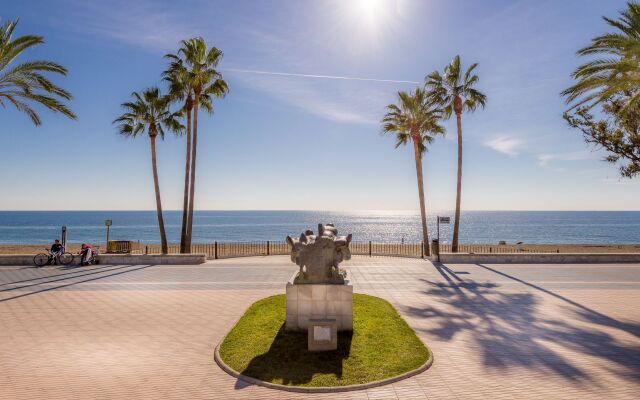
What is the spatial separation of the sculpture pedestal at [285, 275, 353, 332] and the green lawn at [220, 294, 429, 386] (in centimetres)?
36

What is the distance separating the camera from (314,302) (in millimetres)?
9906

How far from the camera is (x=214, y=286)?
52.7 ft

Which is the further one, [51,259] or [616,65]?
[51,259]

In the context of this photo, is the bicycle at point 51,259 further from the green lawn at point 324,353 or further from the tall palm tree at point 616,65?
the tall palm tree at point 616,65

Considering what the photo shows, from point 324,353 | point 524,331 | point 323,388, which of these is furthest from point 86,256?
point 524,331

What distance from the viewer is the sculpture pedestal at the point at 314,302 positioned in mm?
9812

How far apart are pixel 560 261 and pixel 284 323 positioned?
64.5ft

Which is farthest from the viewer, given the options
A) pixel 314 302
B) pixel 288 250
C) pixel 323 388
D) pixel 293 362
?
pixel 288 250

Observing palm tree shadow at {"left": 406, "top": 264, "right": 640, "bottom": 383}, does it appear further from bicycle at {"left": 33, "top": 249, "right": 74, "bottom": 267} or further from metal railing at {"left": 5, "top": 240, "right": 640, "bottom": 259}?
bicycle at {"left": 33, "top": 249, "right": 74, "bottom": 267}

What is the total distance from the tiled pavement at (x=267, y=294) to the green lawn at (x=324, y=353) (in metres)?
0.40

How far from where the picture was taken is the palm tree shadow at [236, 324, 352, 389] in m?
7.29

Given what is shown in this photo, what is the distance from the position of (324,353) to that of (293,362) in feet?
2.66

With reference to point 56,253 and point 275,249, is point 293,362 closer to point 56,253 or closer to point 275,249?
point 56,253

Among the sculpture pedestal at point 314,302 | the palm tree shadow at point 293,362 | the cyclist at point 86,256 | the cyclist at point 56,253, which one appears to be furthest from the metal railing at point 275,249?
the palm tree shadow at point 293,362
